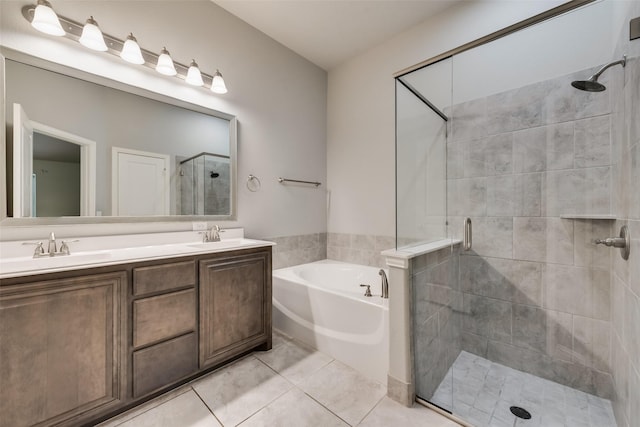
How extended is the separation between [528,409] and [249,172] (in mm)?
2556

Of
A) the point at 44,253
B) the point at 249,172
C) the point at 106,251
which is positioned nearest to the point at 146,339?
the point at 106,251

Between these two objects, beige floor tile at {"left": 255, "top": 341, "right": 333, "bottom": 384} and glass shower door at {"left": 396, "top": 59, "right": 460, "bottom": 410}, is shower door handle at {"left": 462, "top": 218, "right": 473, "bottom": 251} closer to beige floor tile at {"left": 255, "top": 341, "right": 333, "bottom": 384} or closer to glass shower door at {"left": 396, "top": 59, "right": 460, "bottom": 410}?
glass shower door at {"left": 396, "top": 59, "right": 460, "bottom": 410}

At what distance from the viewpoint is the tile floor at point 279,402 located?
134cm

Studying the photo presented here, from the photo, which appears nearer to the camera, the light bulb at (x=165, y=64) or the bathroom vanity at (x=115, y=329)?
the bathroom vanity at (x=115, y=329)

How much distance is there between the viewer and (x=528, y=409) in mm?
1475

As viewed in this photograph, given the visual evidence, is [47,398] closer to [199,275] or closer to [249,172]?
[199,275]

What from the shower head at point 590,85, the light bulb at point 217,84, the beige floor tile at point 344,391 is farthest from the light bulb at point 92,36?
the shower head at point 590,85

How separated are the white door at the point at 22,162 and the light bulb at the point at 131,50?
0.64 m

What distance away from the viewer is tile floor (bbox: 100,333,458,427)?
4.40 ft

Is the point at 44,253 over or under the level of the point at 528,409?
over

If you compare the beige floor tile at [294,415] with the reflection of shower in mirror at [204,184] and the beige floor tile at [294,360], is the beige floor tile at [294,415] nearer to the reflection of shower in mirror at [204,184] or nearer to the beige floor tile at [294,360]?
the beige floor tile at [294,360]

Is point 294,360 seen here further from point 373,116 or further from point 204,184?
point 373,116

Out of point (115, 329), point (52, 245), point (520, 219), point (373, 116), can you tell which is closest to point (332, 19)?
point (373, 116)

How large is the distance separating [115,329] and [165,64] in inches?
67.6
